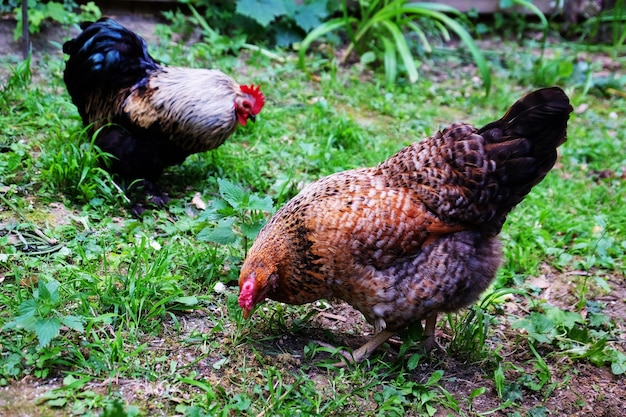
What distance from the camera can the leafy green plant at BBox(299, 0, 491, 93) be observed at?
22.7 feet

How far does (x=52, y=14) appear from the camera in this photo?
20.4ft

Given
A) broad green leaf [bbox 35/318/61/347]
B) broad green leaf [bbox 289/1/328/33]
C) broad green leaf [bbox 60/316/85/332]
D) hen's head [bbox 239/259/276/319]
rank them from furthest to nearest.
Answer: broad green leaf [bbox 289/1/328/33] < hen's head [bbox 239/259/276/319] < broad green leaf [bbox 60/316/85/332] < broad green leaf [bbox 35/318/61/347]

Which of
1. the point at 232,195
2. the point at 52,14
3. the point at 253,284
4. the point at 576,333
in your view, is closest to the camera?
the point at 253,284

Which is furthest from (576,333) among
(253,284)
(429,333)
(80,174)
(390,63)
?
(390,63)

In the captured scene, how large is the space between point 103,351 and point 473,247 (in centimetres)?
199

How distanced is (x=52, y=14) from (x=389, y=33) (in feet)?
13.1

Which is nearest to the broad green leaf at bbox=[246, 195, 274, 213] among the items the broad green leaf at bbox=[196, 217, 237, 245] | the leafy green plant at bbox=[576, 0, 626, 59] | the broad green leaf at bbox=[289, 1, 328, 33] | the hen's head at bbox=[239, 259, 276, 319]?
the broad green leaf at bbox=[196, 217, 237, 245]

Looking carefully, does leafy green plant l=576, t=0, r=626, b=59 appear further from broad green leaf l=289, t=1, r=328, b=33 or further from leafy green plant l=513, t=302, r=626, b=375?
leafy green plant l=513, t=302, r=626, b=375

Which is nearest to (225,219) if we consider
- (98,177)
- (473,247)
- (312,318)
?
(312,318)

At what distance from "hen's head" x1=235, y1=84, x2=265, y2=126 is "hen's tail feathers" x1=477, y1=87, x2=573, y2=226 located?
6.54 feet

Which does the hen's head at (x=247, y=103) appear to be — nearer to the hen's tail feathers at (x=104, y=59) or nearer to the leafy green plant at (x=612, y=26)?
the hen's tail feathers at (x=104, y=59)

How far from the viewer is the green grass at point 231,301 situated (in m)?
2.84

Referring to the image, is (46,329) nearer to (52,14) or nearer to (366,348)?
(366,348)

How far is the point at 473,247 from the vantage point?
3174 millimetres
